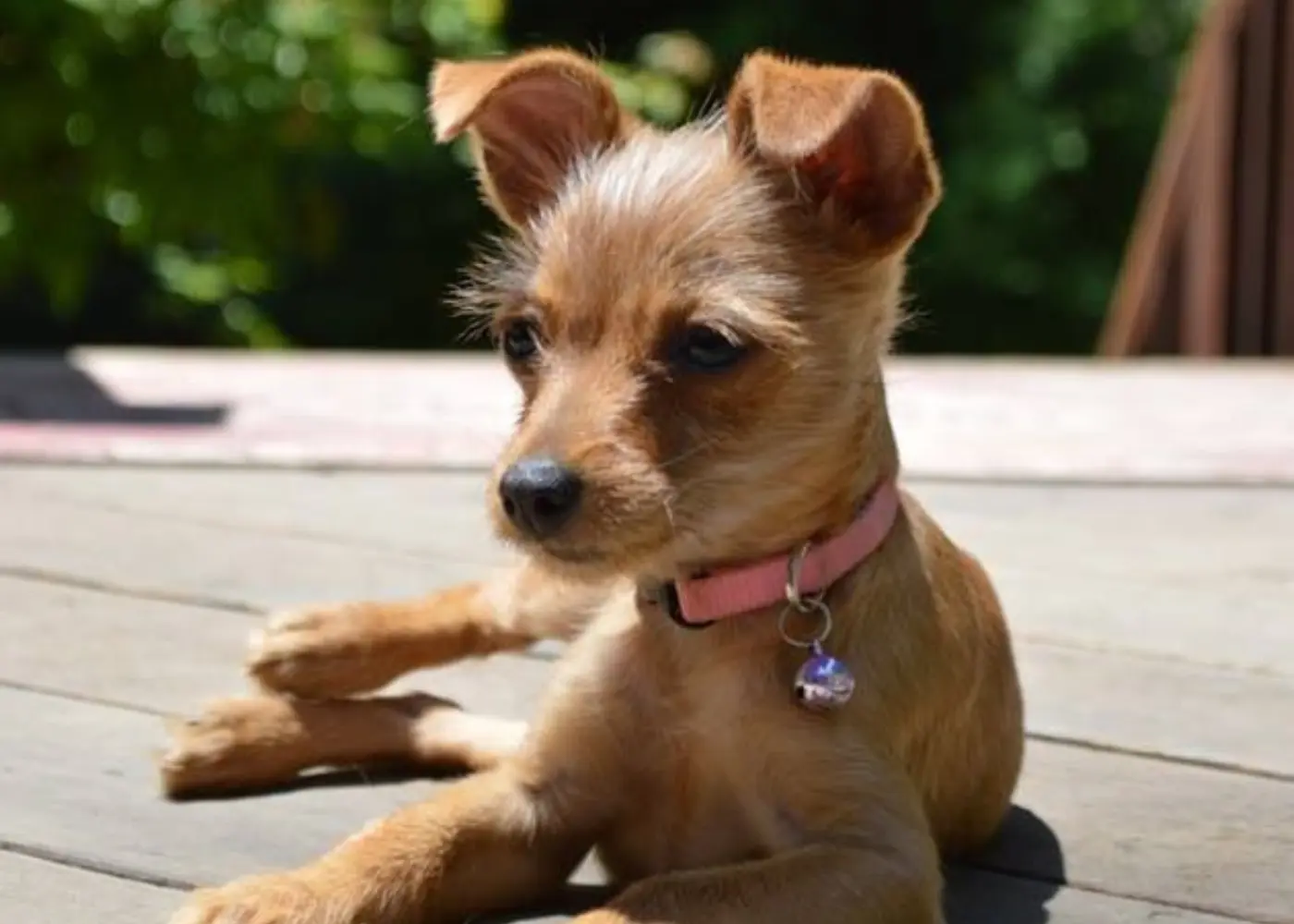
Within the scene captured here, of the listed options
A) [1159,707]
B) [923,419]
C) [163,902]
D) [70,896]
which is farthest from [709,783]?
[923,419]

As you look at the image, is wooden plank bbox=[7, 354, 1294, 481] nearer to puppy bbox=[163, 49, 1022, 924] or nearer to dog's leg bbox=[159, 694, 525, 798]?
dog's leg bbox=[159, 694, 525, 798]

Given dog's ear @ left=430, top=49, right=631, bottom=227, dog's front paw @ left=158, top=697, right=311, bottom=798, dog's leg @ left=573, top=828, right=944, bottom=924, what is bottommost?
dog's front paw @ left=158, top=697, right=311, bottom=798

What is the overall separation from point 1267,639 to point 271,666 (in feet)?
5.62

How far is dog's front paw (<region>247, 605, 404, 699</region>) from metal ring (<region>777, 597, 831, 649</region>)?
2.75 feet

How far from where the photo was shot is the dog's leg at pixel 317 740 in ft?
11.6

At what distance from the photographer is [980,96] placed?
501 inches

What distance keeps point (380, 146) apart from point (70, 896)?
18.2ft

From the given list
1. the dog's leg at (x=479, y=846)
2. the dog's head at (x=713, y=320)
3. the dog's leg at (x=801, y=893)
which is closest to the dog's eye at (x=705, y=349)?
the dog's head at (x=713, y=320)

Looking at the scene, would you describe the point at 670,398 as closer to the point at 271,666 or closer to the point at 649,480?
the point at 649,480

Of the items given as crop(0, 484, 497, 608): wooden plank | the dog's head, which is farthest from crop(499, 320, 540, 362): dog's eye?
crop(0, 484, 497, 608): wooden plank

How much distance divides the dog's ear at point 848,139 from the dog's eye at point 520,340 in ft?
1.16

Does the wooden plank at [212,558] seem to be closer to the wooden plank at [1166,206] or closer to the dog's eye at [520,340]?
the dog's eye at [520,340]

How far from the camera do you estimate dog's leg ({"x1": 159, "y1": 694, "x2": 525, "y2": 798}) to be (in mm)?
3535

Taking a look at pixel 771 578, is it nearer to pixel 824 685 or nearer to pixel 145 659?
pixel 824 685
